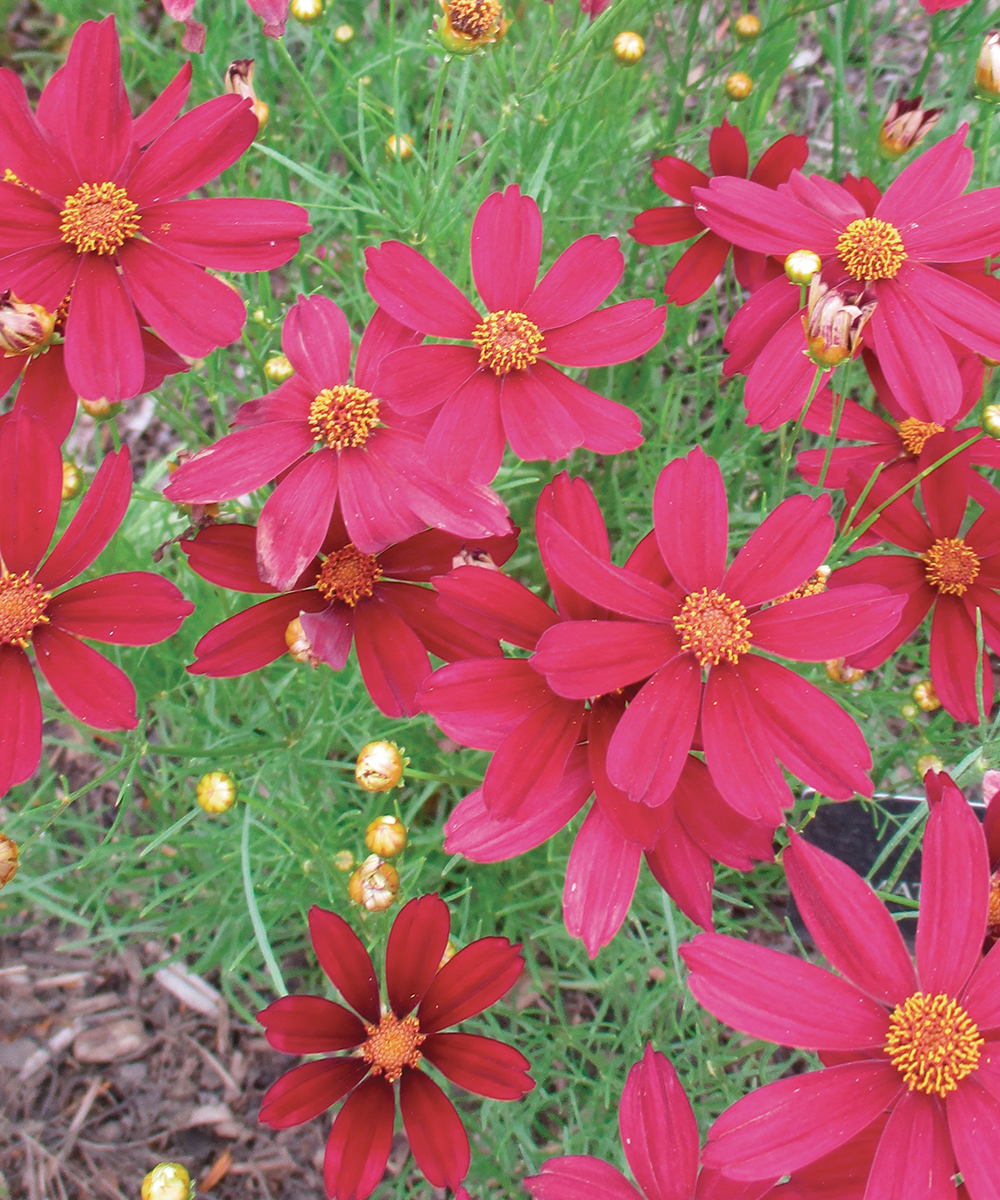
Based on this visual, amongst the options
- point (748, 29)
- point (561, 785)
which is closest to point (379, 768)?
point (561, 785)

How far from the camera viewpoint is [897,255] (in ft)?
3.05

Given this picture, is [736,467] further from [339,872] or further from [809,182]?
[339,872]

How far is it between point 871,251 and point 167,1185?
1010 mm

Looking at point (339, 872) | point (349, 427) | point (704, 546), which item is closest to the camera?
point (704, 546)

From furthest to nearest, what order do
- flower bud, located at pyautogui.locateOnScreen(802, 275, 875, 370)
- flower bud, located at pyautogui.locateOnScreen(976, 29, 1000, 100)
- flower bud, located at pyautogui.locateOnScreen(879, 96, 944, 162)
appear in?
flower bud, located at pyautogui.locateOnScreen(879, 96, 944, 162) < flower bud, located at pyautogui.locateOnScreen(976, 29, 1000, 100) < flower bud, located at pyautogui.locateOnScreen(802, 275, 875, 370)

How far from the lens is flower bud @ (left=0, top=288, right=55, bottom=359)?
0.77 m

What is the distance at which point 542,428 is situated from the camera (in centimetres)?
82

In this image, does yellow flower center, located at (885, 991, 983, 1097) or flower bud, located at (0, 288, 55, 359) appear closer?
yellow flower center, located at (885, 991, 983, 1097)

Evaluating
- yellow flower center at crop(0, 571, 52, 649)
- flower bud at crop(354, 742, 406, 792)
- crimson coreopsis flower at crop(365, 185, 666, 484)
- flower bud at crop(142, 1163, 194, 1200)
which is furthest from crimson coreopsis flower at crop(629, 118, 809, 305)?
flower bud at crop(142, 1163, 194, 1200)

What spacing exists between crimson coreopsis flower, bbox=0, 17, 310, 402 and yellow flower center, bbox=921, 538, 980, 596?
0.65 m

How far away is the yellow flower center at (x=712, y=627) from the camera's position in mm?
701

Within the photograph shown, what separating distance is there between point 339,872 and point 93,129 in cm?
69

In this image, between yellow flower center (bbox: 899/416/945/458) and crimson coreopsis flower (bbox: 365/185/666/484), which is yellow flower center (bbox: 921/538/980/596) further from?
crimson coreopsis flower (bbox: 365/185/666/484)

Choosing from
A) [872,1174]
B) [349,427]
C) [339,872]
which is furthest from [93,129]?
[872,1174]
